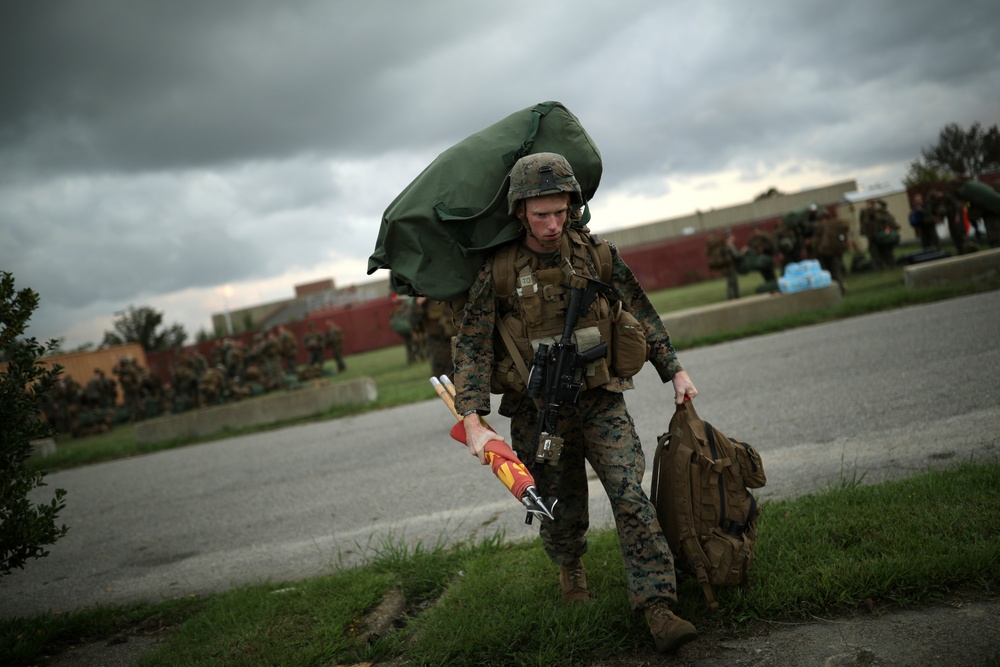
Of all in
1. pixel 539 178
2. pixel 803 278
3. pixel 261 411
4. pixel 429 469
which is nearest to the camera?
pixel 539 178

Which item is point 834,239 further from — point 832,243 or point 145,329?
point 145,329

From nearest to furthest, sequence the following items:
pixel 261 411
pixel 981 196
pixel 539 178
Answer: pixel 539 178 → pixel 261 411 → pixel 981 196

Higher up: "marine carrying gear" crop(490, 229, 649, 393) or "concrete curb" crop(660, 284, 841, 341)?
"marine carrying gear" crop(490, 229, 649, 393)

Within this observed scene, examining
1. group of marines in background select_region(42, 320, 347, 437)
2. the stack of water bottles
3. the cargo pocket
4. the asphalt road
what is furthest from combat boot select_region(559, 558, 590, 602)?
group of marines in background select_region(42, 320, 347, 437)

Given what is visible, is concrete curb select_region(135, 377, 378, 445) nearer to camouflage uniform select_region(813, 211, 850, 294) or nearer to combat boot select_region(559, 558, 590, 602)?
combat boot select_region(559, 558, 590, 602)

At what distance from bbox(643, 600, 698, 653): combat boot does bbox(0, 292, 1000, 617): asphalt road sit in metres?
1.68

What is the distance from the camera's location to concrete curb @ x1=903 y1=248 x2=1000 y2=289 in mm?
12516

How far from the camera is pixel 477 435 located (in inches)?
124

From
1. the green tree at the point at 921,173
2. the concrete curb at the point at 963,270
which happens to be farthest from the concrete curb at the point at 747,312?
the green tree at the point at 921,173

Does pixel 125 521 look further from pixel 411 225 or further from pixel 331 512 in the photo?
pixel 411 225

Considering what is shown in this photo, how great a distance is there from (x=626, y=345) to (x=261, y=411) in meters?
10.9

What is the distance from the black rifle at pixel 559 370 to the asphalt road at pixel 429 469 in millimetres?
1740

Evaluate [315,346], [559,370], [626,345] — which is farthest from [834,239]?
[559,370]

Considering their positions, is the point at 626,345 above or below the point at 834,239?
below
